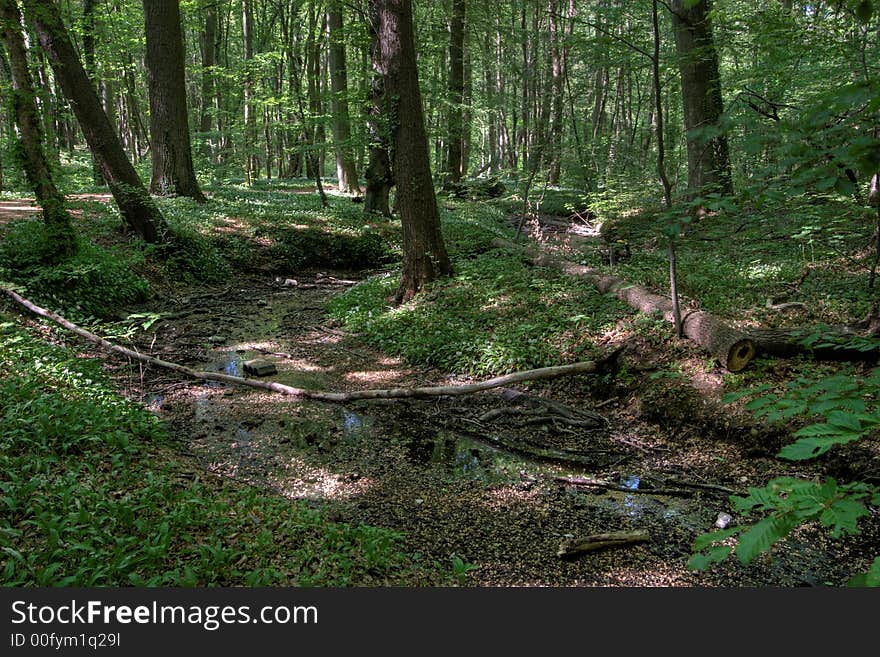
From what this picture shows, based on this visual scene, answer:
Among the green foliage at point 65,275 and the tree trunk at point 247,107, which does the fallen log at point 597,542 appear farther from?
the tree trunk at point 247,107

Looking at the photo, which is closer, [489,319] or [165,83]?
[489,319]

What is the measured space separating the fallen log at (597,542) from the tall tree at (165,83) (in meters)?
14.1

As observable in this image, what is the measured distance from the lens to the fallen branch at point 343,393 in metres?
5.73

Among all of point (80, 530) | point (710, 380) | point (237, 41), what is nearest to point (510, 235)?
point (710, 380)

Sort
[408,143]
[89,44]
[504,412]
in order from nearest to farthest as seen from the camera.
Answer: [504,412] < [408,143] < [89,44]

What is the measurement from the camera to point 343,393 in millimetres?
6191

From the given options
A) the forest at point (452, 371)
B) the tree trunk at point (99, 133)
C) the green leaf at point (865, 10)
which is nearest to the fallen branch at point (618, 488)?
the forest at point (452, 371)

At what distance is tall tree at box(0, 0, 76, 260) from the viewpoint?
23.4 ft

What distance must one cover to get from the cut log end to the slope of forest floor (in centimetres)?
11

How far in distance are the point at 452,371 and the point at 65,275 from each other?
591 centimetres

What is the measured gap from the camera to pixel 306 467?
4.93m

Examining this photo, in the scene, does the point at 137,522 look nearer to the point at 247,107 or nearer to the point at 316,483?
the point at 316,483

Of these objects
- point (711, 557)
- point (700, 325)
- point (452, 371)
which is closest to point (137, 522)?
point (711, 557)

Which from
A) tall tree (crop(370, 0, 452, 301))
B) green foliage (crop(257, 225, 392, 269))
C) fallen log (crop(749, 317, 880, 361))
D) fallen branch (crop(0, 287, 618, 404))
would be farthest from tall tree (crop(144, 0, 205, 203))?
fallen log (crop(749, 317, 880, 361))
